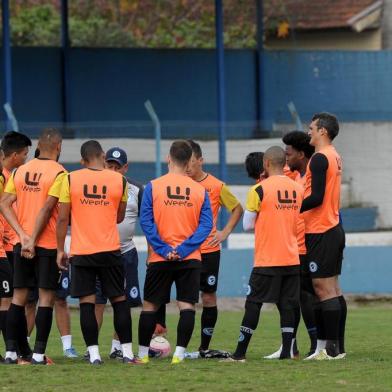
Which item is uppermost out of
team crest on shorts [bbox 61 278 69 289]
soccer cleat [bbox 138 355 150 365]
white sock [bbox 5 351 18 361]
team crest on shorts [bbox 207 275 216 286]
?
team crest on shorts [bbox 61 278 69 289]

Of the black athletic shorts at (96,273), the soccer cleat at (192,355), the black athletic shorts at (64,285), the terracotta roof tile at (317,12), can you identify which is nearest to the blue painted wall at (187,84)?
the terracotta roof tile at (317,12)

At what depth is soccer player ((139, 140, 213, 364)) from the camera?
37.2 feet

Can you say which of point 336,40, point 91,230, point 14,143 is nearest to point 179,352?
point 91,230

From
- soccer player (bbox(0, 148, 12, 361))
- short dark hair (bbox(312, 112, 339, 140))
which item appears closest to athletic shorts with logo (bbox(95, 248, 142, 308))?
soccer player (bbox(0, 148, 12, 361))

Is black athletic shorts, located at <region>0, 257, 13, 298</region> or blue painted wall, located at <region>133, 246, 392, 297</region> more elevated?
black athletic shorts, located at <region>0, 257, 13, 298</region>

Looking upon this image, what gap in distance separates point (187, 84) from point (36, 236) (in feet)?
61.6

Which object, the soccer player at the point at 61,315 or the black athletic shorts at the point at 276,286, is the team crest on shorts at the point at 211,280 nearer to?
the black athletic shorts at the point at 276,286

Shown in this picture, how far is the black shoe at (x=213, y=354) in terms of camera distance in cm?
1236

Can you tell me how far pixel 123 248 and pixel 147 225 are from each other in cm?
130

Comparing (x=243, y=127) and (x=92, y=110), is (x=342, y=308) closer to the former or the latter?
(x=243, y=127)

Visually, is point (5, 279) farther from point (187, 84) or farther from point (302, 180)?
point (187, 84)

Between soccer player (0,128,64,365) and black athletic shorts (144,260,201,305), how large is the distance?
831mm

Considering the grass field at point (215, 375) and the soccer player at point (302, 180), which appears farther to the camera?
the soccer player at point (302, 180)

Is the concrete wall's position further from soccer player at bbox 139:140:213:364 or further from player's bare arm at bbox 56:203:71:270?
player's bare arm at bbox 56:203:71:270
